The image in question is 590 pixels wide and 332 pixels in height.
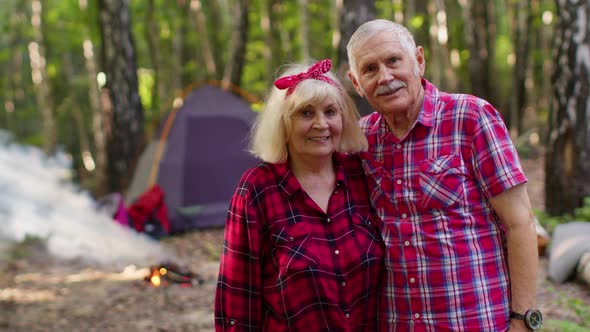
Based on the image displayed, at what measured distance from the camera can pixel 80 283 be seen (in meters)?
5.47

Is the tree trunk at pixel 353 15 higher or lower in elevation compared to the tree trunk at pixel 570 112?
higher

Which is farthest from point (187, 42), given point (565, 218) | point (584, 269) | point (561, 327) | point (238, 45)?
point (561, 327)

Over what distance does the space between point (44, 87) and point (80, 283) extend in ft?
37.4

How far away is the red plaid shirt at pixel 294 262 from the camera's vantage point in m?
2.04

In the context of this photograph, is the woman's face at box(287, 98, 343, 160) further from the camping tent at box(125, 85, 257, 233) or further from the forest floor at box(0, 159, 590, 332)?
the camping tent at box(125, 85, 257, 233)

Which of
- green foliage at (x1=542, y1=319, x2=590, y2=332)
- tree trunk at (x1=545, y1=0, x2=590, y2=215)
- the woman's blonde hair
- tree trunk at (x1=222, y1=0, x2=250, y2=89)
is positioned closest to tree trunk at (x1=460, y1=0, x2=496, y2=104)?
tree trunk at (x1=222, y1=0, x2=250, y2=89)

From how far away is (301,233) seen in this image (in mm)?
2055

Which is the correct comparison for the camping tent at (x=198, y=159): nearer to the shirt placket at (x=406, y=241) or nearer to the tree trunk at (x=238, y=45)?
the tree trunk at (x=238, y=45)

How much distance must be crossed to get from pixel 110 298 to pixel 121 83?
429 cm

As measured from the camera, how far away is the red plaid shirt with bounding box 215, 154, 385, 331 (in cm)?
204

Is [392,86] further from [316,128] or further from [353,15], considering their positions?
[353,15]

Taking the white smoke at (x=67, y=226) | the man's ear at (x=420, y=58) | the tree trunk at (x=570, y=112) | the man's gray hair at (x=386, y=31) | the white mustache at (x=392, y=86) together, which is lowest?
the white smoke at (x=67, y=226)

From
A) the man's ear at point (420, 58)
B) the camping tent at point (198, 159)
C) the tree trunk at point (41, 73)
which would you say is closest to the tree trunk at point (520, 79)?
the camping tent at point (198, 159)

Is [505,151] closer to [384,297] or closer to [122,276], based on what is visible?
[384,297]
